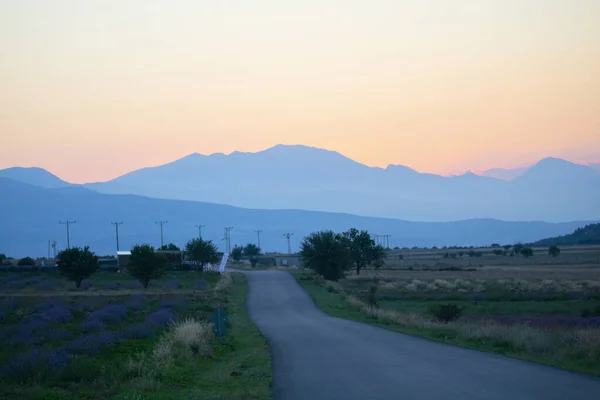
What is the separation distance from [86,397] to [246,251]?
16170cm

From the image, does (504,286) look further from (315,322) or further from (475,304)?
(315,322)

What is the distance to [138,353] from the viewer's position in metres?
18.8

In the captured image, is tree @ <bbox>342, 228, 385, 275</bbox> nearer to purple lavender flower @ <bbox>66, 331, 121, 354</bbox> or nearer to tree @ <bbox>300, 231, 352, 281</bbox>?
tree @ <bbox>300, 231, 352, 281</bbox>

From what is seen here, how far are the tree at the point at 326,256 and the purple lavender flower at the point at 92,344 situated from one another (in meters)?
53.1

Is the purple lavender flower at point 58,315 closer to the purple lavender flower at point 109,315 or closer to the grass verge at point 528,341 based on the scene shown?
A: the purple lavender flower at point 109,315

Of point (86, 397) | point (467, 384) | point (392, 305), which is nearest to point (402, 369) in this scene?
point (467, 384)

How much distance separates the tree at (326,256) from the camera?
2886 inches

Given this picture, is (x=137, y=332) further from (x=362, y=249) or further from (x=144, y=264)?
(x=362, y=249)

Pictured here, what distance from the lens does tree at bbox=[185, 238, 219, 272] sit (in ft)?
303

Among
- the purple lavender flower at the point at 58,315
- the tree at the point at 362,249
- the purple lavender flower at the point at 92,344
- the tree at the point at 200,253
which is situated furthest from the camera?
the tree at the point at 200,253

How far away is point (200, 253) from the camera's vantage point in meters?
92.2

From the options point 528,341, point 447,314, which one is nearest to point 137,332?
point 528,341

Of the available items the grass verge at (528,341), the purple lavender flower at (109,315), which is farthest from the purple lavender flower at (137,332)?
the grass verge at (528,341)

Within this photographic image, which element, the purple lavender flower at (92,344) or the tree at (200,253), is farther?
the tree at (200,253)
